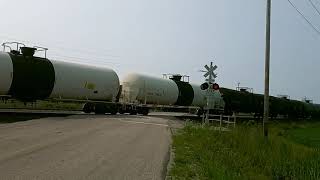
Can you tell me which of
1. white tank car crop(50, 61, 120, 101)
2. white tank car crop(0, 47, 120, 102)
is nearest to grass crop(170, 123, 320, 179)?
white tank car crop(0, 47, 120, 102)

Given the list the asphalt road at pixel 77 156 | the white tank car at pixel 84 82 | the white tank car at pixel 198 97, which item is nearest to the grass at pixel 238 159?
the asphalt road at pixel 77 156

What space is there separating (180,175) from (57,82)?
21.3m

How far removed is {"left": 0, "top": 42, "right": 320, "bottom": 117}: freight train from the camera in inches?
1083

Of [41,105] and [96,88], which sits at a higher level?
[96,88]

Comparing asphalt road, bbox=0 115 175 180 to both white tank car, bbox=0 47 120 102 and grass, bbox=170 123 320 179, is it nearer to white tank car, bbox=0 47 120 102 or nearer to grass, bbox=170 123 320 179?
grass, bbox=170 123 320 179

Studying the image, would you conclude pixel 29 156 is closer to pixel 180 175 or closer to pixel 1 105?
pixel 180 175

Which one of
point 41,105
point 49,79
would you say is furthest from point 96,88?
point 41,105

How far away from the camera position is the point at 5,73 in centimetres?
2655

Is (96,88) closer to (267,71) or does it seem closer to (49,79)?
(49,79)

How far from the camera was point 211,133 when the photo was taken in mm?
20406

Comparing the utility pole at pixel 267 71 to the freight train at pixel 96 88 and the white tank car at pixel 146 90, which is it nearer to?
the freight train at pixel 96 88

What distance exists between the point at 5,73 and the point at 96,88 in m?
7.87

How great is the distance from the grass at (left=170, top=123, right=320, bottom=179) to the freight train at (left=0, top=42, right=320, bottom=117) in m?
7.02

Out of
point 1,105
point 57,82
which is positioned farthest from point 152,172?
point 1,105
